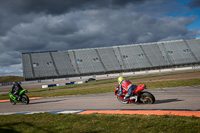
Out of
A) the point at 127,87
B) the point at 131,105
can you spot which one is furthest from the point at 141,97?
the point at 127,87

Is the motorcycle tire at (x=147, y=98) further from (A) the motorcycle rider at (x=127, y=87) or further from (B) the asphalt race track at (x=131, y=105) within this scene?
(A) the motorcycle rider at (x=127, y=87)

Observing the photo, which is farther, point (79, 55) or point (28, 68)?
point (79, 55)

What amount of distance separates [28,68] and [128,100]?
5129cm

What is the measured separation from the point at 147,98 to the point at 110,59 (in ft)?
168

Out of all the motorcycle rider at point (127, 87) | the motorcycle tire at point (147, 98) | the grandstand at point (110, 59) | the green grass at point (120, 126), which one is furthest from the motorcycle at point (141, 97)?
the grandstand at point (110, 59)

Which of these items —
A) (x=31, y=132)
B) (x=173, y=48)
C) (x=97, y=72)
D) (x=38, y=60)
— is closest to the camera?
(x=31, y=132)

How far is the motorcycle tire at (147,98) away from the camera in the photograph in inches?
359

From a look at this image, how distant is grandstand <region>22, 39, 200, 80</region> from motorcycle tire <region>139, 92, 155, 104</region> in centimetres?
4534

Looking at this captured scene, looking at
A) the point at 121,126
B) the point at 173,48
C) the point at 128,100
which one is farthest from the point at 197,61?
the point at 121,126

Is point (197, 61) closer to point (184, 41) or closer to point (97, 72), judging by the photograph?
point (184, 41)

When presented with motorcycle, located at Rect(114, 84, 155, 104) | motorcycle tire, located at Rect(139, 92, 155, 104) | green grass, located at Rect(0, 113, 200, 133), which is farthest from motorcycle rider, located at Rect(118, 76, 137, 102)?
green grass, located at Rect(0, 113, 200, 133)

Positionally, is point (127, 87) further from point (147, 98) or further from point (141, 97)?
point (147, 98)

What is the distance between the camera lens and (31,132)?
5625 mm

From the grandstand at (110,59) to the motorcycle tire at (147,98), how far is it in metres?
45.3
